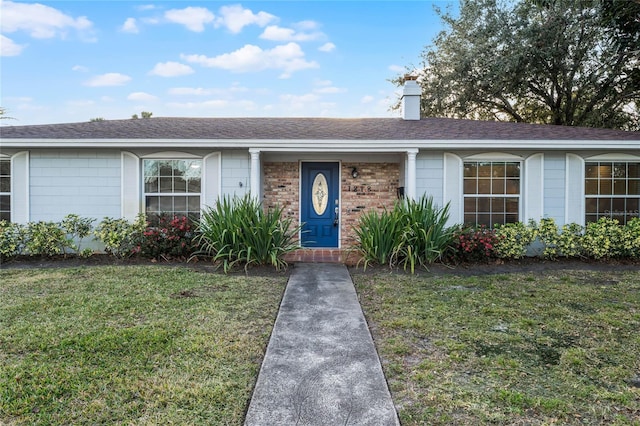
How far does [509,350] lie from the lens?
3.30m

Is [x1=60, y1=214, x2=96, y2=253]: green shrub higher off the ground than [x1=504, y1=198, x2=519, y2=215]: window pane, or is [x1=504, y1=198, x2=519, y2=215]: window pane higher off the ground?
[x1=504, y1=198, x2=519, y2=215]: window pane

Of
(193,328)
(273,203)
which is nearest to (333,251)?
(273,203)

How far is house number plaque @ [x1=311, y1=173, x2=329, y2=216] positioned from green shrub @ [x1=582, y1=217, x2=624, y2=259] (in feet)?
17.8

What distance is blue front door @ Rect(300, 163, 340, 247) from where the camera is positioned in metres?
9.15

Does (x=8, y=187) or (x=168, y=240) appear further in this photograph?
(x=8, y=187)

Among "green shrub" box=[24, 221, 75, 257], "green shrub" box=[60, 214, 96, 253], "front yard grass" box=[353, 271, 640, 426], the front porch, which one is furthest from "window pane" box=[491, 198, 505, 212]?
"green shrub" box=[24, 221, 75, 257]

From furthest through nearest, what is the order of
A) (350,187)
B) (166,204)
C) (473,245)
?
1. (350,187)
2. (166,204)
3. (473,245)

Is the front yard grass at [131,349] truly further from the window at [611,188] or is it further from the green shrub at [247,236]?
the window at [611,188]

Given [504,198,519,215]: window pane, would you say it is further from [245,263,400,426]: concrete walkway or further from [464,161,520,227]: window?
[245,263,400,426]: concrete walkway

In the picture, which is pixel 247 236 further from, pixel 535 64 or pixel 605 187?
pixel 535 64

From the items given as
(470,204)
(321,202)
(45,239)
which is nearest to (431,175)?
(470,204)

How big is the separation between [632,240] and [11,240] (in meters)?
12.1

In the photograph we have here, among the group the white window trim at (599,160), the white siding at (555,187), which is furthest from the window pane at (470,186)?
the white window trim at (599,160)

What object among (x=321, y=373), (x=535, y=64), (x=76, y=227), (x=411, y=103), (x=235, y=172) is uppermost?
(x=535, y=64)
